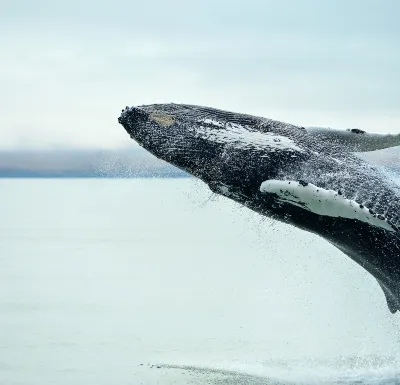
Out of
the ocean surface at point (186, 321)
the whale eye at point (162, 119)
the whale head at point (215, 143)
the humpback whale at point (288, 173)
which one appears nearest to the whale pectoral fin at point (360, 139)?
the humpback whale at point (288, 173)

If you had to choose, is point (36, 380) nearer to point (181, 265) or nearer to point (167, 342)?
point (167, 342)

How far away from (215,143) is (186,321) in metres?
5.51

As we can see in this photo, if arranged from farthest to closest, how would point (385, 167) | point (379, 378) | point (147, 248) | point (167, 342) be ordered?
1. point (147, 248)
2. point (167, 342)
3. point (379, 378)
4. point (385, 167)

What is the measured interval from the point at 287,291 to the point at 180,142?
1508cm

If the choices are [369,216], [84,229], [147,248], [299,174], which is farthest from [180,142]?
[84,229]

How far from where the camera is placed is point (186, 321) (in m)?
14.3

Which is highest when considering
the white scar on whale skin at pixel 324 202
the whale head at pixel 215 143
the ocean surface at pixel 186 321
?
the whale head at pixel 215 143

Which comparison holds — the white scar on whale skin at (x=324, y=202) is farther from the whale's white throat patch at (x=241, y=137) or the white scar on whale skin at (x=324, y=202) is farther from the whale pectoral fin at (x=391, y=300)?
the whale pectoral fin at (x=391, y=300)

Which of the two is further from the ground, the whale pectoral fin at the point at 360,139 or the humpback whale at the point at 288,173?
the whale pectoral fin at the point at 360,139

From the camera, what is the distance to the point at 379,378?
10.7 m

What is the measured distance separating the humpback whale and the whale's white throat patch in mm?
11

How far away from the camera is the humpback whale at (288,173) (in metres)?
Result: 8.73

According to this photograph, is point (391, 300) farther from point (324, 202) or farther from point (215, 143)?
point (215, 143)

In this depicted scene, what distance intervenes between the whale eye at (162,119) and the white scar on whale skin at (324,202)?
1622 millimetres
